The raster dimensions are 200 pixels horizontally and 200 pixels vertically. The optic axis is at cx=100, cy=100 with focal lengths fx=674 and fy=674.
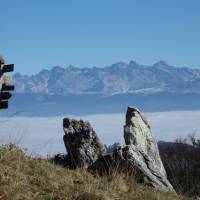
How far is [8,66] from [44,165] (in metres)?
3.27

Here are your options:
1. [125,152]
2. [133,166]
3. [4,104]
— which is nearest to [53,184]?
[133,166]

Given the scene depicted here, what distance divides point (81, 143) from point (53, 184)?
7.18 metres

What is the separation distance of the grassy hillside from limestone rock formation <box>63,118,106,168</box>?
3.80m

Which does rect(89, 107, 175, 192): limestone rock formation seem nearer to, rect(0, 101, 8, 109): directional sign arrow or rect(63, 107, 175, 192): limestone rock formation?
rect(63, 107, 175, 192): limestone rock formation

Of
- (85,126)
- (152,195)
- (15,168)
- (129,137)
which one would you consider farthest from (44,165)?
(129,137)

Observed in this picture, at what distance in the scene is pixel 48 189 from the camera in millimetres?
13445

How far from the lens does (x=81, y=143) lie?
68.3ft

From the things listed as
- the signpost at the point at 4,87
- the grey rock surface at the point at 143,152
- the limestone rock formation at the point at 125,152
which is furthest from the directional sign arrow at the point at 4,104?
the grey rock surface at the point at 143,152

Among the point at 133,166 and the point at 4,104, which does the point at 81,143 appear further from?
the point at 4,104

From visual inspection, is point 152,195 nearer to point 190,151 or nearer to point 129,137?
point 129,137

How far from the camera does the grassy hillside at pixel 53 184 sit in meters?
12.9

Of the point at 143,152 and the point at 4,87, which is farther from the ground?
the point at 4,87

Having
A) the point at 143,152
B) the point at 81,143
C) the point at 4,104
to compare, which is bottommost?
the point at 143,152

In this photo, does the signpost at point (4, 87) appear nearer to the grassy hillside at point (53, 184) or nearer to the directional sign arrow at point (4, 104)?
the directional sign arrow at point (4, 104)
